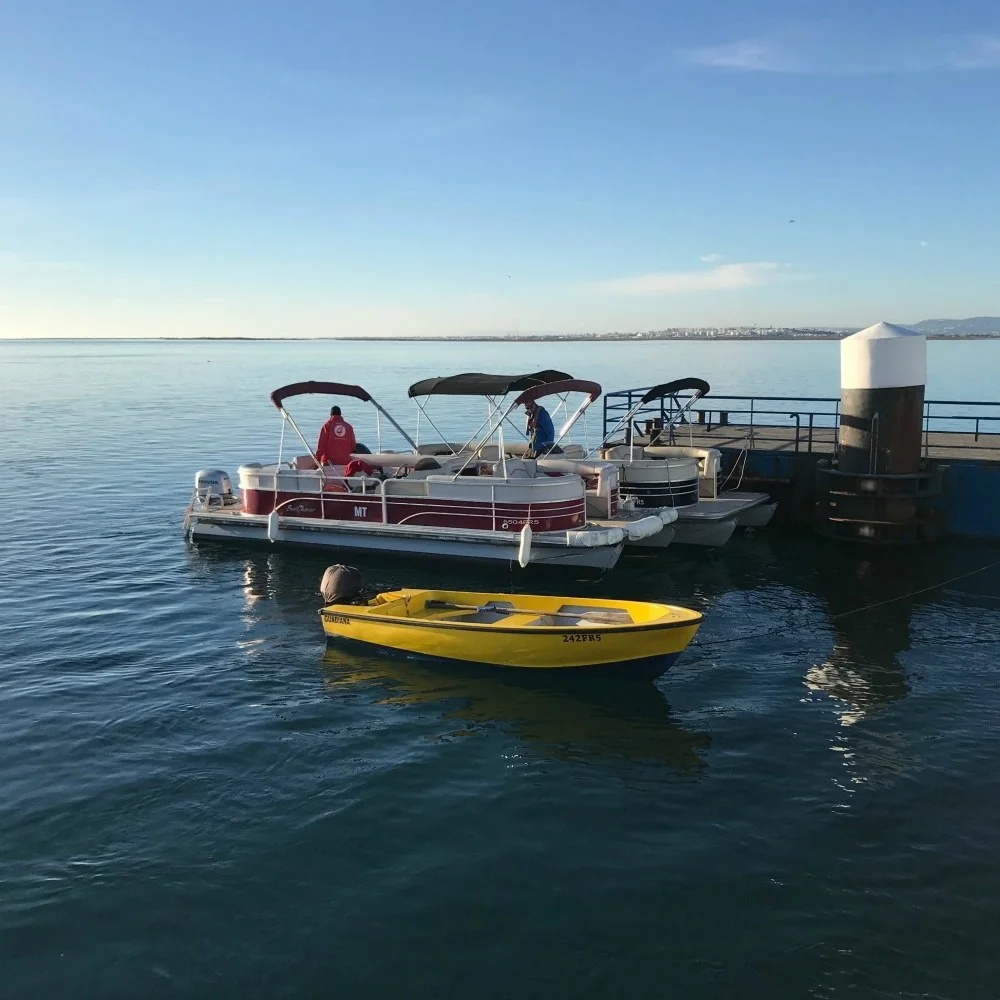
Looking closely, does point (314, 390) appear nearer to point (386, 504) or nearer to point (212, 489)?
point (386, 504)

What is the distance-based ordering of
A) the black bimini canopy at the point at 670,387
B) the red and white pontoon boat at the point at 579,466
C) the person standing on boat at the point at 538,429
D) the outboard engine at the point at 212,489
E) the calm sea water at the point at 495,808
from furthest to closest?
the outboard engine at the point at 212,489
the black bimini canopy at the point at 670,387
the person standing on boat at the point at 538,429
the red and white pontoon boat at the point at 579,466
the calm sea water at the point at 495,808

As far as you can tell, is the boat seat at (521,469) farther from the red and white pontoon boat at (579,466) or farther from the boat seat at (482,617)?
the boat seat at (482,617)

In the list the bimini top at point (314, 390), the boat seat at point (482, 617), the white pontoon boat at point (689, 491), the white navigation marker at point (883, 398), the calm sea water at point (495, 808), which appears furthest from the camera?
the bimini top at point (314, 390)

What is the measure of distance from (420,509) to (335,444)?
123 inches

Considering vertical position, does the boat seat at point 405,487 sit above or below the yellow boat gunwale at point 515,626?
above

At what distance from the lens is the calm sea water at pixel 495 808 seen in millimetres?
7297

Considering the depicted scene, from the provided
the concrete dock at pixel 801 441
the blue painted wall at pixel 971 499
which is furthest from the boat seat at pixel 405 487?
the blue painted wall at pixel 971 499

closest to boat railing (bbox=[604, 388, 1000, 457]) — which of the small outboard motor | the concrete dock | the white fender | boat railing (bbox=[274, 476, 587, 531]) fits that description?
the concrete dock

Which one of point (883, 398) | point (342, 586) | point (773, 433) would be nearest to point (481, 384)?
point (342, 586)

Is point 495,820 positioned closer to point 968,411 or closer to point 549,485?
point 549,485

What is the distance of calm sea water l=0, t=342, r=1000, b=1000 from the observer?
23.9 feet

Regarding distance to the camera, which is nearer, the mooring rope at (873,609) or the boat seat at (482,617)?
the boat seat at (482,617)

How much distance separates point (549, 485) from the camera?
18.2 m

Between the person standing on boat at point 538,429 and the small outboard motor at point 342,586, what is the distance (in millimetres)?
7342
